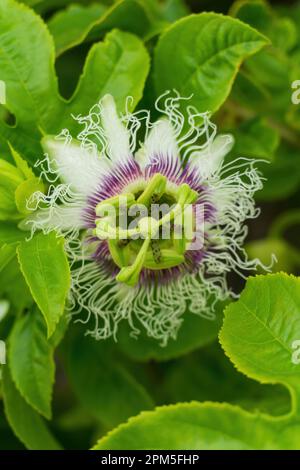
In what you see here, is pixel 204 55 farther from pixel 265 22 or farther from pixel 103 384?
pixel 103 384

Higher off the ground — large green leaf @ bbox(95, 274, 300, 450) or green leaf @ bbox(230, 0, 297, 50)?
green leaf @ bbox(230, 0, 297, 50)

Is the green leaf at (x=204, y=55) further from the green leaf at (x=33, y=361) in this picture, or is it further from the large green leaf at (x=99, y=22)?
the green leaf at (x=33, y=361)

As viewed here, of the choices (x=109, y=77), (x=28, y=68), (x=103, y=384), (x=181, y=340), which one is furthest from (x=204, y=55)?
(x=103, y=384)

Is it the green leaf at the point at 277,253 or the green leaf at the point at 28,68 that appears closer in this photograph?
the green leaf at the point at 28,68

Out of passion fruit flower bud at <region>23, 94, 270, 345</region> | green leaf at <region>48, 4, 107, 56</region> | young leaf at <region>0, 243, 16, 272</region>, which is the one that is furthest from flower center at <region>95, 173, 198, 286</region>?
green leaf at <region>48, 4, 107, 56</region>

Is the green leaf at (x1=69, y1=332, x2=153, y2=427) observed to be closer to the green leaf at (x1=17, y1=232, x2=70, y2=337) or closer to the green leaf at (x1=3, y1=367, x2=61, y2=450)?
the green leaf at (x1=3, y1=367, x2=61, y2=450)

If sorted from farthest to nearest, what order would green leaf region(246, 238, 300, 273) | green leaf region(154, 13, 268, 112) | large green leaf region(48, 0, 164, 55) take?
green leaf region(246, 238, 300, 273)
large green leaf region(48, 0, 164, 55)
green leaf region(154, 13, 268, 112)

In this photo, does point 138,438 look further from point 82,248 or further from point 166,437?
point 82,248

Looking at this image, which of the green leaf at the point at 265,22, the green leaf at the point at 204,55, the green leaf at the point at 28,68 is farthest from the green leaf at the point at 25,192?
the green leaf at the point at 265,22
